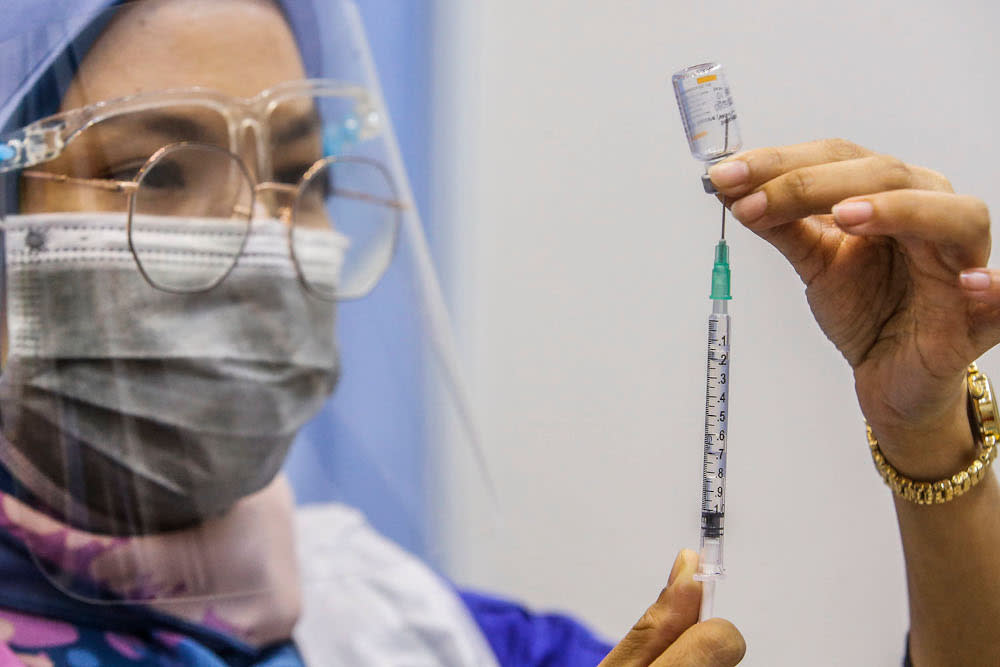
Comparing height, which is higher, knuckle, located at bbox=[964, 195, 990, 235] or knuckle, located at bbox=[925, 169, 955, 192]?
knuckle, located at bbox=[925, 169, 955, 192]

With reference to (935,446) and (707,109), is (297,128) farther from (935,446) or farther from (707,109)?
(935,446)

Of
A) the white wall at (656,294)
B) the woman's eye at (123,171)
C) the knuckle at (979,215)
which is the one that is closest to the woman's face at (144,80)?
the woman's eye at (123,171)

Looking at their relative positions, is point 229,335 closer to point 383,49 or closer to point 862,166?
point 862,166

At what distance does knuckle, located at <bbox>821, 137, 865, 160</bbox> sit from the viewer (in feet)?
2.36

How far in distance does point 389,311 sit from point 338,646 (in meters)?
0.48

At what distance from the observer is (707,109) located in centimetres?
73

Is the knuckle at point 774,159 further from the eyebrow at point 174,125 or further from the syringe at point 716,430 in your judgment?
the eyebrow at point 174,125

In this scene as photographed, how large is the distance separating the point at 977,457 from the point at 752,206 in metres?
0.33

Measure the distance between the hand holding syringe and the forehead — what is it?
545 millimetres

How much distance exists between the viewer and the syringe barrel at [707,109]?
720 millimetres

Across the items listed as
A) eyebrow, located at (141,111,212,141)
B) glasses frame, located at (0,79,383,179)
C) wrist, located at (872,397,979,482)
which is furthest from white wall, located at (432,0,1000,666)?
eyebrow, located at (141,111,212,141)

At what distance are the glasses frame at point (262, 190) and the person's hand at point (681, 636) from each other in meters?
0.60

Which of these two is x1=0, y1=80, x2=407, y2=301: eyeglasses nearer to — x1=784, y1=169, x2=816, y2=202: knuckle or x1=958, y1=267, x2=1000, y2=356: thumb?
x1=784, y1=169, x2=816, y2=202: knuckle

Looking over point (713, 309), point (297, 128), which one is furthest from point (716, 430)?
point (297, 128)
